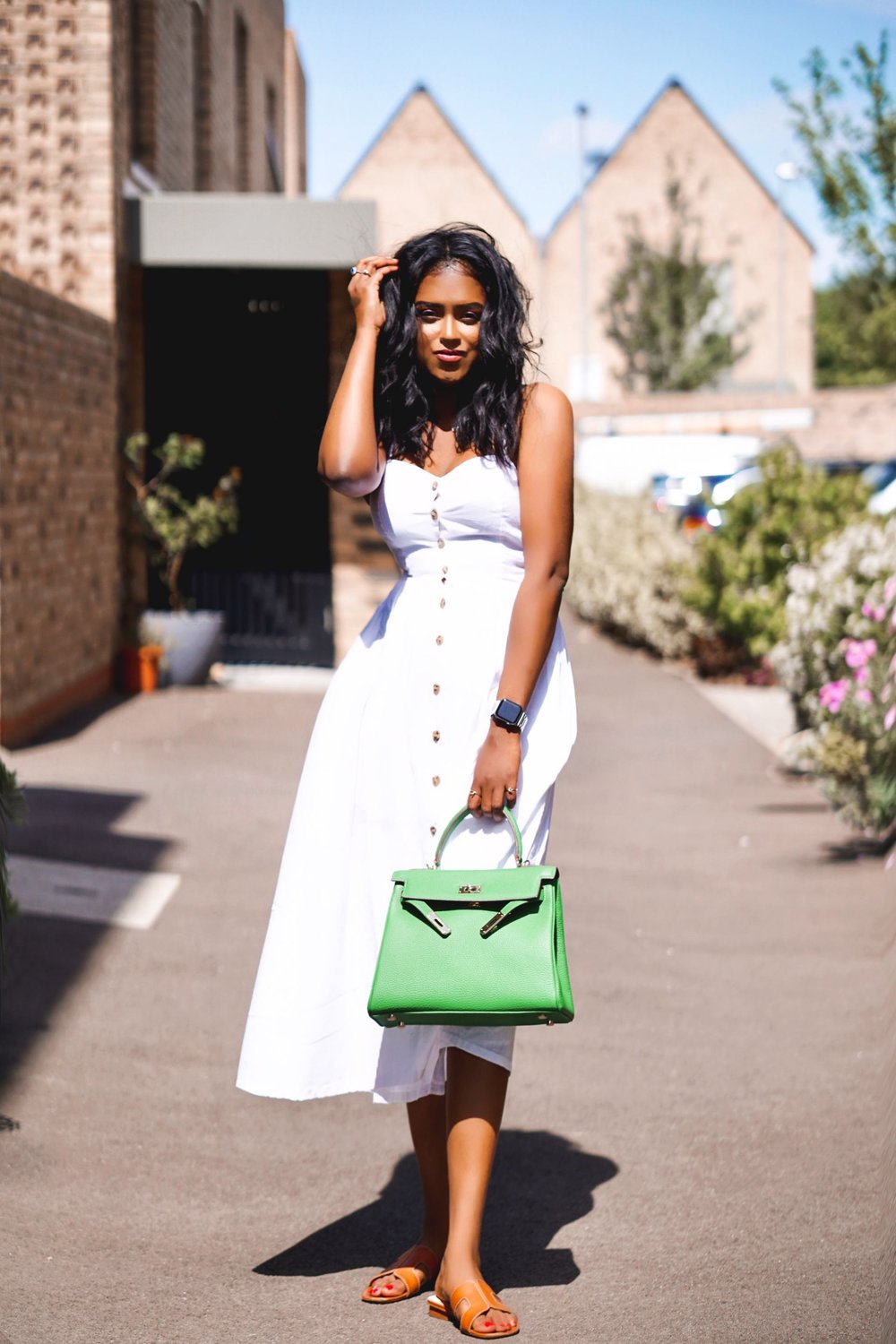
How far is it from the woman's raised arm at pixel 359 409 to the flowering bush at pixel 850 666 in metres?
4.44

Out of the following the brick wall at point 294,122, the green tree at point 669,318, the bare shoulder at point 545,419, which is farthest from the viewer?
the green tree at point 669,318

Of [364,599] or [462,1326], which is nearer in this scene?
[462,1326]

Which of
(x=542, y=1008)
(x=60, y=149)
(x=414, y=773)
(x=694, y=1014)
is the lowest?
(x=694, y=1014)

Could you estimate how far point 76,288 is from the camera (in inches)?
537

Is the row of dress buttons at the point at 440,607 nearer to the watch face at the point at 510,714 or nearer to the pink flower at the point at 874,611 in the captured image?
the watch face at the point at 510,714

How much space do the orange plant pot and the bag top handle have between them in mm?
10822

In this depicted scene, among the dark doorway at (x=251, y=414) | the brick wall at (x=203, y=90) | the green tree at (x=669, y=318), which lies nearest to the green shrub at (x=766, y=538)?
the dark doorway at (x=251, y=414)

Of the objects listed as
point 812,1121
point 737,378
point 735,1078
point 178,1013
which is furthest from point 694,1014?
point 737,378

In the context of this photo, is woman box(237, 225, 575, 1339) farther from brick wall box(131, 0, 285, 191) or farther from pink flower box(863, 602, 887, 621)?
brick wall box(131, 0, 285, 191)

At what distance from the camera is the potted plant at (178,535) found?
14.2 metres

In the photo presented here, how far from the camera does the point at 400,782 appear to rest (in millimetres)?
3393

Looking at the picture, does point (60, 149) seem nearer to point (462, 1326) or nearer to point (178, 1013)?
point (178, 1013)

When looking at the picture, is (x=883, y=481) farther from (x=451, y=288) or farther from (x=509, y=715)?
(x=509, y=715)

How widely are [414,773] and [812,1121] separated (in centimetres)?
190
